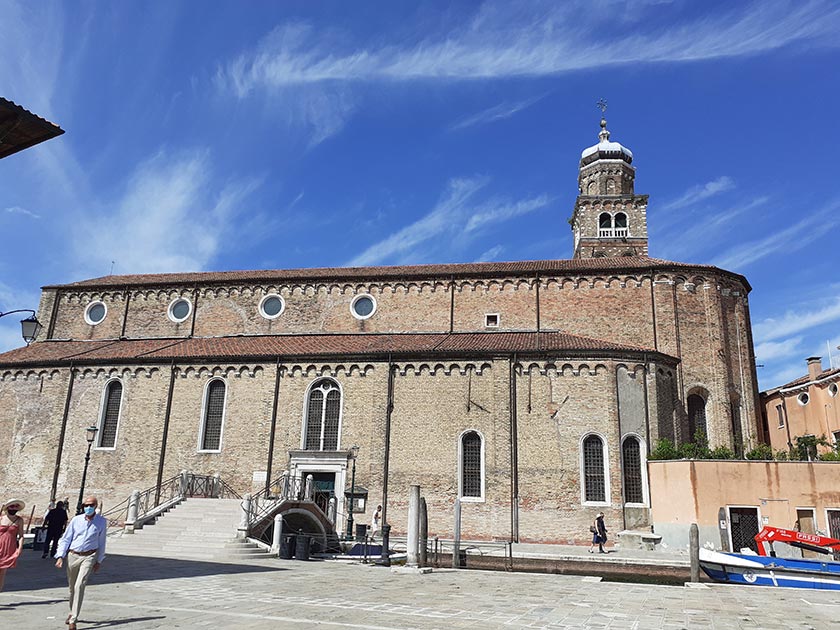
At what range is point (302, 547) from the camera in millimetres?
19141

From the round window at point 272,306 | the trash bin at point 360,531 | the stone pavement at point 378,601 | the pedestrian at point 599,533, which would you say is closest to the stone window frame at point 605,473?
the pedestrian at point 599,533

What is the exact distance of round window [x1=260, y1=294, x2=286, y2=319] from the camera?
31.5 metres

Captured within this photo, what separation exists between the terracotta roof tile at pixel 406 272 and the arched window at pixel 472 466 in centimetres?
842

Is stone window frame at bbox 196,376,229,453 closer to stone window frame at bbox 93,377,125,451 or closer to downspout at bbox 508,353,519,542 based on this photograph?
stone window frame at bbox 93,377,125,451

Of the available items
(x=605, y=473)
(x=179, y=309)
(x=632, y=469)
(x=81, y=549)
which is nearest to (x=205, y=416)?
(x=179, y=309)

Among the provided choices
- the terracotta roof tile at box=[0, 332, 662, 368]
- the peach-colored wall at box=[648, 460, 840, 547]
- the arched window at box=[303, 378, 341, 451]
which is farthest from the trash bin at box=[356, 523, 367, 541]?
the peach-colored wall at box=[648, 460, 840, 547]

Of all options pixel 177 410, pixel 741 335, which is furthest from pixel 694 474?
pixel 177 410

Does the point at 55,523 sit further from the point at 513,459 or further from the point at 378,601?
the point at 513,459

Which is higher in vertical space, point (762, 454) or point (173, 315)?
point (173, 315)

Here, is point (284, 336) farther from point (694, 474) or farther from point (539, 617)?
point (539, 617)

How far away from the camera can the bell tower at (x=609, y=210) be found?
3706 cm

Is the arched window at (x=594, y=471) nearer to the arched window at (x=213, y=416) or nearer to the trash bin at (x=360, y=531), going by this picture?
the trash bin at (x=360, y=531)

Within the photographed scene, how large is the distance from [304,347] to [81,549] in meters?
20.1

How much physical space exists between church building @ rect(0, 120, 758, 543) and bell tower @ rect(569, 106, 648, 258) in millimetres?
7480
